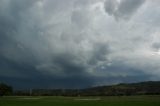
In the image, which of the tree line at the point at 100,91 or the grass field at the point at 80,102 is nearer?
the grass field at the point at 80,102

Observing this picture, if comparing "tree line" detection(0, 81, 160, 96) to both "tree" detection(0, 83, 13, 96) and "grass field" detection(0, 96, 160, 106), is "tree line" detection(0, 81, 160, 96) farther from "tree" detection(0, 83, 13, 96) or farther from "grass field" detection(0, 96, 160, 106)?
"grass field" detection(0, 96, 160, 106)

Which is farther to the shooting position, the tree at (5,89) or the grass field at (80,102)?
the tree at (5,89)

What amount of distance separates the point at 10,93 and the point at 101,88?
64100 millimetres

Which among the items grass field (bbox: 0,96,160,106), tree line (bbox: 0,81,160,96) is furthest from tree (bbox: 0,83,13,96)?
grass field (bbox: 0,96,160,106)

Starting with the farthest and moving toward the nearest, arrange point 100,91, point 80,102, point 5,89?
1. point 100,91
2. point 5,89
3. point 80,102

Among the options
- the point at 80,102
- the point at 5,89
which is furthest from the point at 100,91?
the point at 80,102

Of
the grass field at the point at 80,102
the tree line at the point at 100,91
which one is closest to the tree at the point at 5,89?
the tree line at the point at 100,91

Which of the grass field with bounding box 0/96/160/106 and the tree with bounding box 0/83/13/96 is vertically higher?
the tree with bounding box 0/83/13/96

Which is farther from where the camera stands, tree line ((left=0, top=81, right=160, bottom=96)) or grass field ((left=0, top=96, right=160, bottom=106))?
tree line ((left=0, top=81, right=160, bottom=96))

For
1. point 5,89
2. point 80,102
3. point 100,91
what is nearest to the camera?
point 80,102

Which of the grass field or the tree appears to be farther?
the tree

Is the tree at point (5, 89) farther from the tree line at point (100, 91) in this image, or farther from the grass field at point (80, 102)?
the grass field at point (80, 102)

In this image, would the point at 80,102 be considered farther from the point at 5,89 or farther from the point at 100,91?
the point at 100,91

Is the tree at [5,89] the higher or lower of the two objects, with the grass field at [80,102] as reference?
higher
